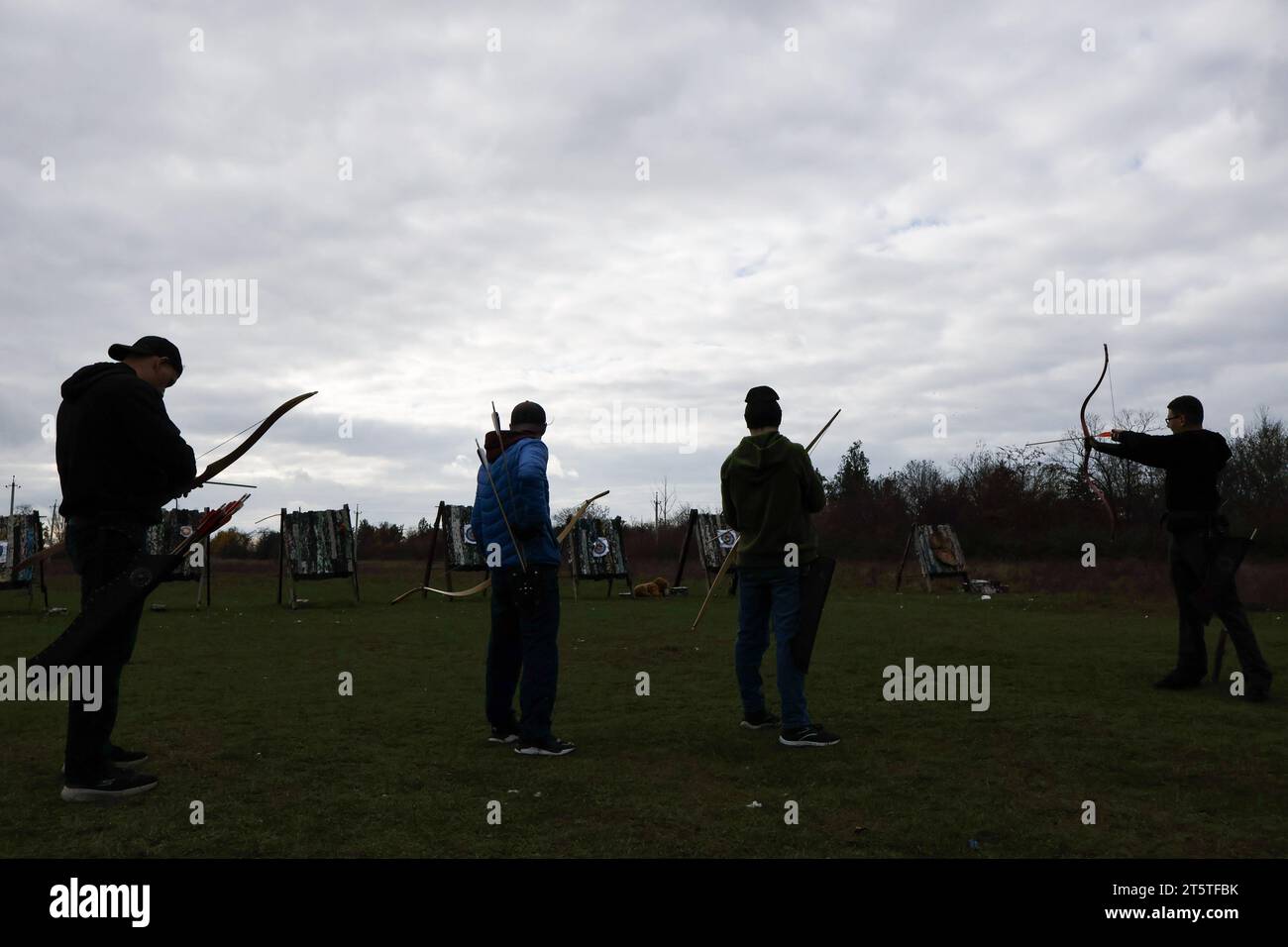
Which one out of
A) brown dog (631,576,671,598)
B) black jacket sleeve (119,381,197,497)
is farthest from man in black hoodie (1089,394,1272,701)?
brown dog (631,576,671,598)

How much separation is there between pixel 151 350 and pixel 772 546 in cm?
342

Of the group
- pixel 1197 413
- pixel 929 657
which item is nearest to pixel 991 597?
pixel 929 657

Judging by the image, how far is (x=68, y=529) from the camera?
445 cm

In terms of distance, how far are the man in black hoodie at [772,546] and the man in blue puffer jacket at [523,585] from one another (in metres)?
1.18

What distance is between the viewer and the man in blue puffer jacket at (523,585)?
207 inches

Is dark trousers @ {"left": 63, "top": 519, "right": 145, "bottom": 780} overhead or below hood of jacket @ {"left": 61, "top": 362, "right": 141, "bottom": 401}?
below

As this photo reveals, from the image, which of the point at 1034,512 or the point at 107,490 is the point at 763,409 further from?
the point at 1034,512

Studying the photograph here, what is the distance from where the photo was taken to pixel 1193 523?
6.98m

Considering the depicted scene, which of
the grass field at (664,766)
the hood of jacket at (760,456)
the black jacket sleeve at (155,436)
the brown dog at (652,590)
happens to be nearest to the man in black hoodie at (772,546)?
the hood of jacket at (760,456)

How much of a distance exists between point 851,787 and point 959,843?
0.88 m

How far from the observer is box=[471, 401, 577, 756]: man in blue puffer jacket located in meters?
5.27

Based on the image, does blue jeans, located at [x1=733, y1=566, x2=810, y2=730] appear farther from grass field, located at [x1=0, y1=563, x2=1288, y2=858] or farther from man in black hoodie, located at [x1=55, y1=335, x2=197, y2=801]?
man in black hoodie, located at [x1=55, y1=335, x2=197, y2=801]

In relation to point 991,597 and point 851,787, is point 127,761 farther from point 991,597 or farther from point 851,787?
point 991,597

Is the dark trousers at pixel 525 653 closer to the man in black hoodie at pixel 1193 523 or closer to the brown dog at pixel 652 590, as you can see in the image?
the man in black hoodie at pixel 1193 523
